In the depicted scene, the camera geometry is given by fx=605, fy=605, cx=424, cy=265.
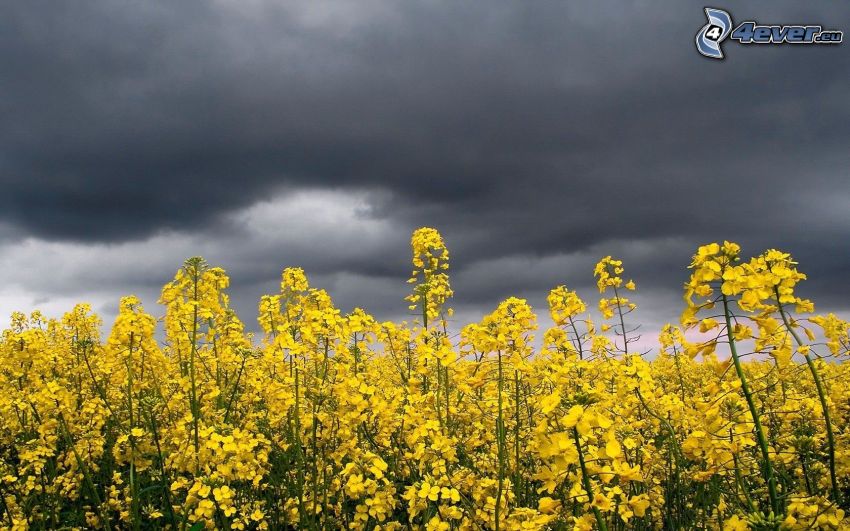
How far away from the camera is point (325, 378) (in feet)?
17.7

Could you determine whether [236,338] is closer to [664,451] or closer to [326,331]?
[326,331]

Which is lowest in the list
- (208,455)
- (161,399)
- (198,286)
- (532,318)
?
(208,455)

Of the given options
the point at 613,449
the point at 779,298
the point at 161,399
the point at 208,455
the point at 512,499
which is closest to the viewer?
the point at 613,449

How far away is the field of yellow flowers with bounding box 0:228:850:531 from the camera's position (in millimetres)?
3482

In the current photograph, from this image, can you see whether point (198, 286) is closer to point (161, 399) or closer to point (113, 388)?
point (161, 399)

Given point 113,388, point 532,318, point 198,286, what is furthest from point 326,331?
point 113,388

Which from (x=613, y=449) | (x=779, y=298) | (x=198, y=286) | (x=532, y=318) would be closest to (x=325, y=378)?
(x=532, y=318)

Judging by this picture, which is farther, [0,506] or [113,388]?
[113,388]

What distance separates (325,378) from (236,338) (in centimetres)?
272

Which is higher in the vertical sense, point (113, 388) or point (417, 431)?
point (113, 388)

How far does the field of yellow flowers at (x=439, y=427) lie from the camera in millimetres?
3482

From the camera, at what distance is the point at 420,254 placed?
770cm

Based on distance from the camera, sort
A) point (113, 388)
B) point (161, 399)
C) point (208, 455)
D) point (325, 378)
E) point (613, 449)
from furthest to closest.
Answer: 1. point (113, 388)
2. point (161, 399)
3. point (325, 378)
4. point (208, 455)
5. point (613, 449)

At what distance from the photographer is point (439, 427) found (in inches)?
183
